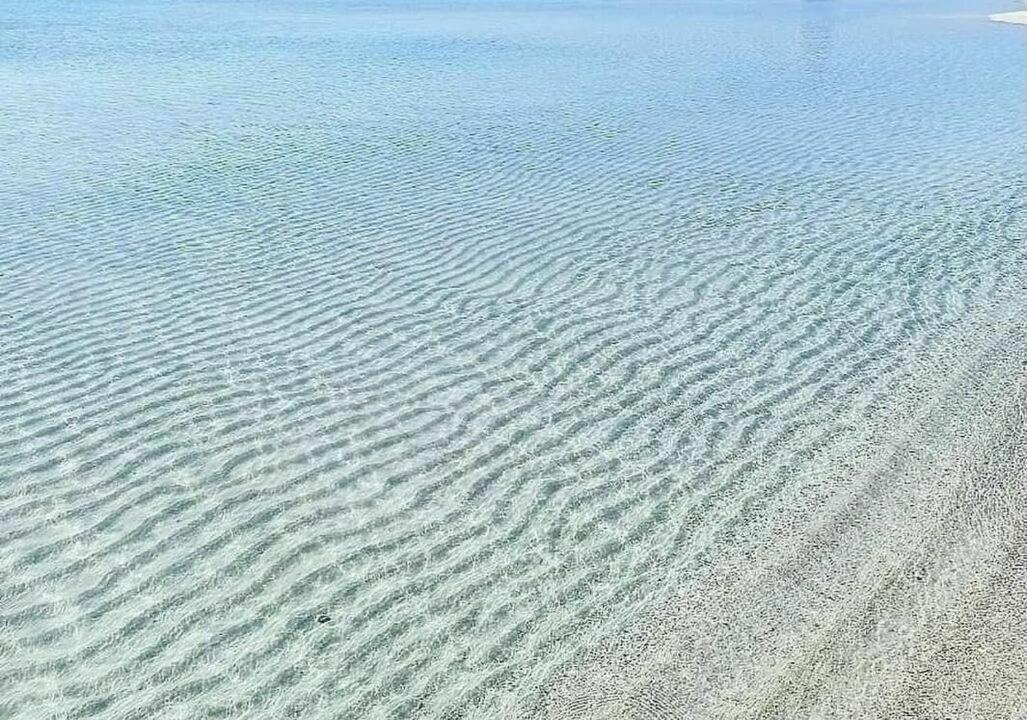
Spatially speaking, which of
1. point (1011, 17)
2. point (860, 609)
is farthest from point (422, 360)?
point (1011, 17)

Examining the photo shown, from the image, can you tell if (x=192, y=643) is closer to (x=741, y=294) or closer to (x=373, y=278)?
(x=373, y=278)

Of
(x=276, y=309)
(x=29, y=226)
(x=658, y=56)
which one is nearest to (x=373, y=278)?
(x=276, y=309)

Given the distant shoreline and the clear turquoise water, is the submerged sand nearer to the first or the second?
the clear turquoise water

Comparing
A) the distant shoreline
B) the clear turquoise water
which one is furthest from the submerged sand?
the distant shoreline

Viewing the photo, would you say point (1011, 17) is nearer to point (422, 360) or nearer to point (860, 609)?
point (422, 360)

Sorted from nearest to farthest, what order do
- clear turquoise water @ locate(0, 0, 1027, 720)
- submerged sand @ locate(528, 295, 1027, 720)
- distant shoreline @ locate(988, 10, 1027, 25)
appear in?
submerged sand @ locate(528, 295, 1027, 720), clear turquoise water @ locate(0, 0, 1027, 720), distant shoreline @ locate(988, 10, 1027, 25)

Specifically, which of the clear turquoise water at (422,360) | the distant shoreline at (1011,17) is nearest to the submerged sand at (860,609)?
the clear turquoise water at (422,360)

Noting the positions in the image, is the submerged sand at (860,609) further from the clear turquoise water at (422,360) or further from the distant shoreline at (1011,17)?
the distant shoreline at (1011,17)
